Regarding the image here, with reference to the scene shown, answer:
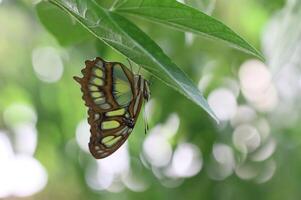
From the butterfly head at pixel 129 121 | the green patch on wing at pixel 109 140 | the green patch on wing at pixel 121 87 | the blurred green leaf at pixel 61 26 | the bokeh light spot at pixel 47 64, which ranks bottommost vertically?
the green patch on wing at pixel 109 140

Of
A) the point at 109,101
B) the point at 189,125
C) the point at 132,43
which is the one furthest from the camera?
the point at 189,125

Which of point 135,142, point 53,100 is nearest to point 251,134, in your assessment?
point 135,142

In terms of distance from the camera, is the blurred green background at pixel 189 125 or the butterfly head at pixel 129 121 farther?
the blurred green background at pixel 189 125

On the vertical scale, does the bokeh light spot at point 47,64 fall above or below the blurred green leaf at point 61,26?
above

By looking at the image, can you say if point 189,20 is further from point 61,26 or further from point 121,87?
point 61,26

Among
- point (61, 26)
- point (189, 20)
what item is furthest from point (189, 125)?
point (189, 20)

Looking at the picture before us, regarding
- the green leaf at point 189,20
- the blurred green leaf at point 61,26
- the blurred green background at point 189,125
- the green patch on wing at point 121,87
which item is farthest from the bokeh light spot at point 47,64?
the green leaf at point 189,20

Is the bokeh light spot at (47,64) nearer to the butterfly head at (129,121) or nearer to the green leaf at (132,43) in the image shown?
the butterfly head at (129,121)

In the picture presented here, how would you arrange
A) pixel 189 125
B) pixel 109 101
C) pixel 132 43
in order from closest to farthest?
pixel 132 43
pixel 109 101
pixel 189 125
